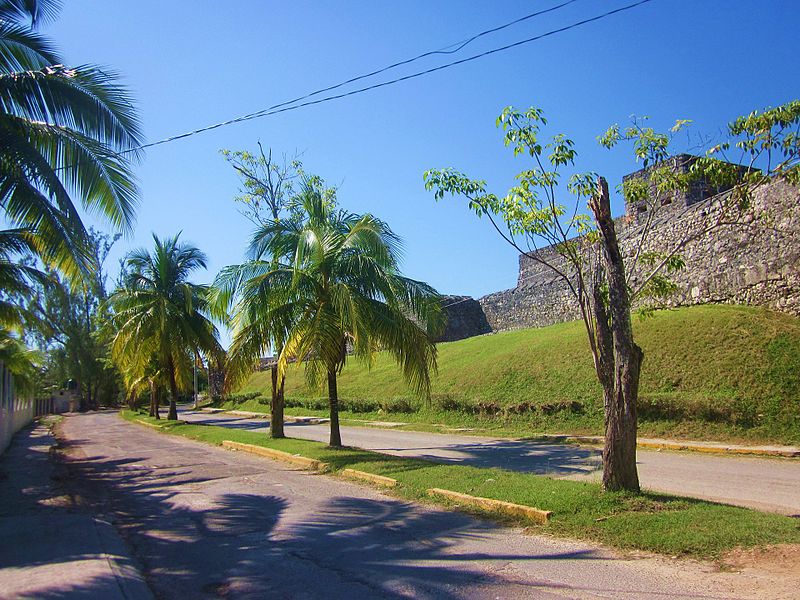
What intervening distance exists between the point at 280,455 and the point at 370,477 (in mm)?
4472

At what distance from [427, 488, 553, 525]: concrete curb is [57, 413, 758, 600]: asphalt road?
39 centimetres

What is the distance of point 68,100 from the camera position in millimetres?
10219

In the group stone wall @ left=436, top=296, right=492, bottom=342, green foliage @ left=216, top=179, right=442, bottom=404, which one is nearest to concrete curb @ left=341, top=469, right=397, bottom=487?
green foliage @ left=216, top=179, right=442, bottom=404

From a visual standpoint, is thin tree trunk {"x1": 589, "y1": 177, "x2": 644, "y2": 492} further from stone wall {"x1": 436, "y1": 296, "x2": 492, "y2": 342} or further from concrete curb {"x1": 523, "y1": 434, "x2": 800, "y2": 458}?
stone wall {"x1": 436, "y1": 296, "x2": 492, "y2": 342}

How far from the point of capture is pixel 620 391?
7797 millimetres

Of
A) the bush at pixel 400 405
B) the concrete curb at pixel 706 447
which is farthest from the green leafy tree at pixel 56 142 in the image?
the bush at pixel 400 405

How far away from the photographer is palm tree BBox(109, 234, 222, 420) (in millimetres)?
25516

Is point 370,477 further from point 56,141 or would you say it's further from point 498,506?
point 56,141

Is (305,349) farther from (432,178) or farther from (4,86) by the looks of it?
(4,86)


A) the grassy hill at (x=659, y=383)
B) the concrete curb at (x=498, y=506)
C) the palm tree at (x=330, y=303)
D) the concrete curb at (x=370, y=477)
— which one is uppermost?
the palm tree at (x=330, y=303)

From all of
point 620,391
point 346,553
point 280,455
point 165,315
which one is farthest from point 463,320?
point 346,553

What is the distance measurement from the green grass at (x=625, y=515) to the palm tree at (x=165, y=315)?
17.7 metres

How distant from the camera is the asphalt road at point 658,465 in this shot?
9.24m

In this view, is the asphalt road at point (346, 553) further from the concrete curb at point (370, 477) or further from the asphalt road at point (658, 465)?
the asphalt road at point (658, 465)
